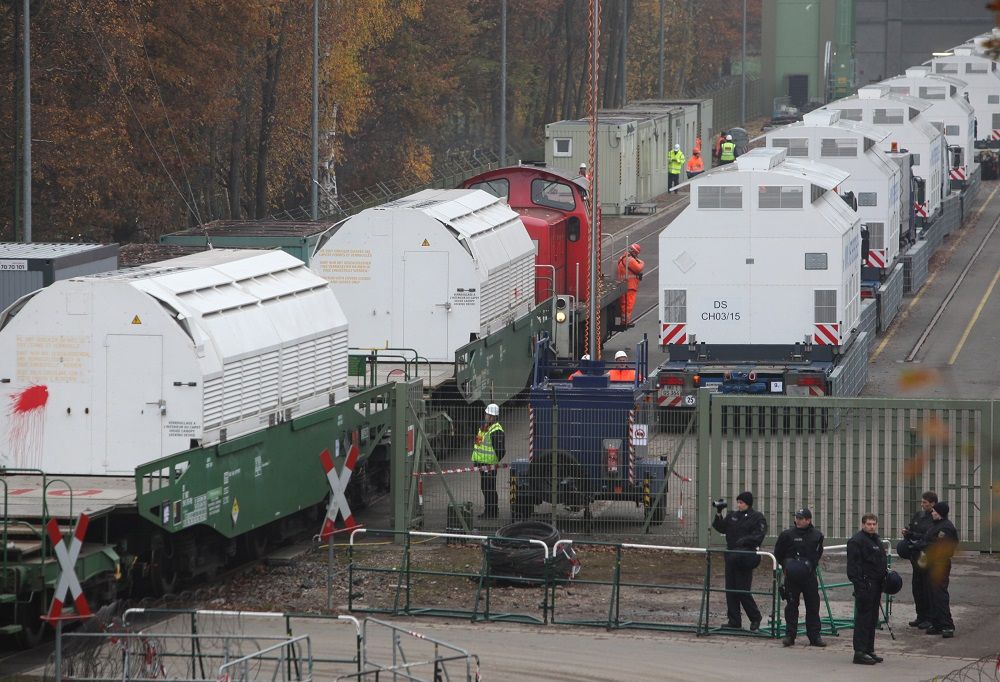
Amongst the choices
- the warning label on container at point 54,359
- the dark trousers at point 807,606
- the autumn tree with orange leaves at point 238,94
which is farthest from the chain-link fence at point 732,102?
the dark trousers at point 807,606

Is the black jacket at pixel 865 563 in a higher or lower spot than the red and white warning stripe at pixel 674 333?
lower

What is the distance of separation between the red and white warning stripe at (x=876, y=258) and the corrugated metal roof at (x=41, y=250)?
18140mm

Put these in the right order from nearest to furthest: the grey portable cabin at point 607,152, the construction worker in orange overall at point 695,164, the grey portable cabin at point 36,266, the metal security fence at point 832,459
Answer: the metal security fence at point 832,459
the grey portable cabin at point 36,266
the grey portable cabin at point 607,152
the construction worker in orange overall at point 695,164

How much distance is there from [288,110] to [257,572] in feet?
115

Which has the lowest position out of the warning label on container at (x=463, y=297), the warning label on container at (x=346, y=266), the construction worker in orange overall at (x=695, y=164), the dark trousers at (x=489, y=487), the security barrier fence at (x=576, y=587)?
the security barrier fence at (x=576, y=587)

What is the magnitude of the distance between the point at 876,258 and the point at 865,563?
22199 millimetres

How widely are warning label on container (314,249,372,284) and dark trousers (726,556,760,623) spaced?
1026cm

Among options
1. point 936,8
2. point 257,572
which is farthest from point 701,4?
point 257,572

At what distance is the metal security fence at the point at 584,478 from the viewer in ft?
65.3

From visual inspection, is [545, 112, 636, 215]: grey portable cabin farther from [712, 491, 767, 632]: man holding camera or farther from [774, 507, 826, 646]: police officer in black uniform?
[774, 507, 826, 646]: police officer in black uniform

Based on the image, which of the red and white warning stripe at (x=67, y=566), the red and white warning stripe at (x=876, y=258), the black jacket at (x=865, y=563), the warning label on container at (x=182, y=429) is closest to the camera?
the red and white warning stripe at (x=67, y=566)

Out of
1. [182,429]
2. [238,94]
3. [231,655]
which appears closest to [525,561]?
[182,429]

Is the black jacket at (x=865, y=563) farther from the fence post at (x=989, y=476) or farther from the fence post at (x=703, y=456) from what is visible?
the fence post at (x=703, y=456)

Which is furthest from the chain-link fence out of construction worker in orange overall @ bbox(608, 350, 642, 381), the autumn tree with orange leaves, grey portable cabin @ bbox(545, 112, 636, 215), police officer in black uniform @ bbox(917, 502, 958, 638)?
Result: police officer in black uniform @ bbox(917, 502, 958, 638)
